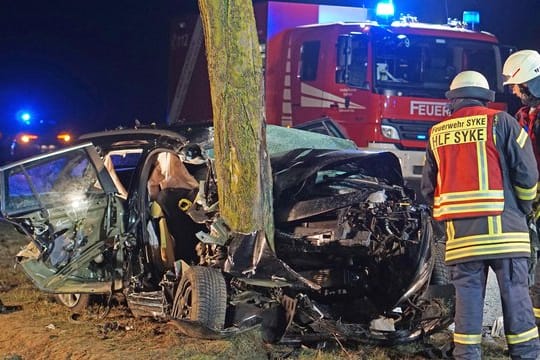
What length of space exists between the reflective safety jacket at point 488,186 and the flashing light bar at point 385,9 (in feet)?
19.5

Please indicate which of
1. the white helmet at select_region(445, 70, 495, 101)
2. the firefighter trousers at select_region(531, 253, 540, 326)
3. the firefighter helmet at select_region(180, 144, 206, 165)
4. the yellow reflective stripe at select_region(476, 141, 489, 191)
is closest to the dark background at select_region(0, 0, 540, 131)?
the firefighter helmet at select_region(180, 144, 206, 165)

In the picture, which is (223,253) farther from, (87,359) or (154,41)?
(154,41)

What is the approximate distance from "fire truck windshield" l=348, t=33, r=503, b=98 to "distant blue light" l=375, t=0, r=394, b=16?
50 cm

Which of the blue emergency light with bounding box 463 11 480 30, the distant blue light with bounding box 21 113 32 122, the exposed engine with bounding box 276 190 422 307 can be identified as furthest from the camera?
the distant blue light with bounding box 21 113 32 122

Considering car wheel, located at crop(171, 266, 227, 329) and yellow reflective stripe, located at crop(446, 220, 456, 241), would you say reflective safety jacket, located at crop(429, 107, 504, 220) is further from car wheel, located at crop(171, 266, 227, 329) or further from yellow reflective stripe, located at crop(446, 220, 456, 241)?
car wheel, located at crop(171, 266, 227, 329)

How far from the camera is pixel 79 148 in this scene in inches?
214

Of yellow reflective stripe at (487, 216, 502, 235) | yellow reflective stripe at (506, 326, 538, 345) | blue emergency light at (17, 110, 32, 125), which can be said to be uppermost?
yellow reflective stripe at (487, 216, 502, 235)

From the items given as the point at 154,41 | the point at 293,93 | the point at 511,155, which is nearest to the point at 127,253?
the point at 511,155

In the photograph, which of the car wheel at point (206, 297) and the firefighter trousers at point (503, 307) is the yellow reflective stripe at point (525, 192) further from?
the car wheel at point (206, 297)

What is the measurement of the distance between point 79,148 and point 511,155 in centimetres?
326

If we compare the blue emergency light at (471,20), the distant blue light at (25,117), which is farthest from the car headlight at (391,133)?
the distant blue light at (25,117)

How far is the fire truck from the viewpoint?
9031mm

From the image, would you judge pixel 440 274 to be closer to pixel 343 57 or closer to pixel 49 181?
pixel 49 181

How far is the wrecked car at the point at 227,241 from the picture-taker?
4262 millimetres
